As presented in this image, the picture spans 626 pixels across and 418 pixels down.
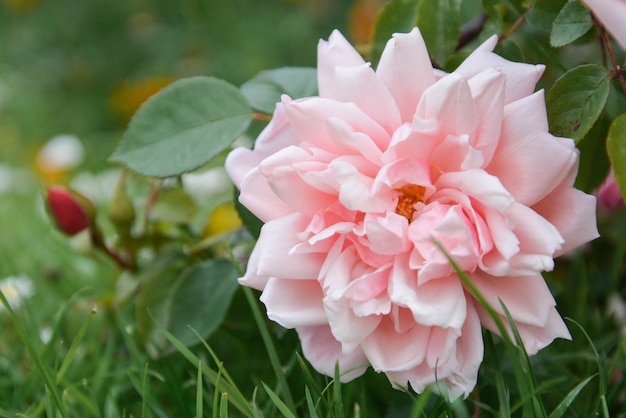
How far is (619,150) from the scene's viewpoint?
1.58 ft

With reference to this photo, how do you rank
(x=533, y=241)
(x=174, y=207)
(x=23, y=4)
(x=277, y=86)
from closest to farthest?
1. (x=533, y=241)
2. (x=277, y=86)
3. (x=174, y=207)
4. (x=23, y=4)

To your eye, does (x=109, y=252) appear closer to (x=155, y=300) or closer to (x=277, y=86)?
(x=155, y=300)

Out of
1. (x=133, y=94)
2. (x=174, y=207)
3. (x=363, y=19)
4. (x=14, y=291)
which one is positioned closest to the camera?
(x=174, y=207)

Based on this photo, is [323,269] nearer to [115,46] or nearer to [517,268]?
[517,268]

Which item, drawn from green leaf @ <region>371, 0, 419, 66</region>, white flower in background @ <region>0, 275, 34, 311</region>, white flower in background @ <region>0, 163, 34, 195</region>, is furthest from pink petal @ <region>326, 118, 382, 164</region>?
white flower in background @ <region>0, 163, 34, 195</region>

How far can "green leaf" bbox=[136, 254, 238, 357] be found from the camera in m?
0.65

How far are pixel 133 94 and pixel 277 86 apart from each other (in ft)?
5.57

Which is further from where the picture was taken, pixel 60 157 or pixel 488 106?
pixel 60 157

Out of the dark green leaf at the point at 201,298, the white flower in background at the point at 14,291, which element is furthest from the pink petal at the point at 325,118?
the white flower in background at the point at 14,291

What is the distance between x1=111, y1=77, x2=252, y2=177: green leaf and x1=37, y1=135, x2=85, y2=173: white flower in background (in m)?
1.21

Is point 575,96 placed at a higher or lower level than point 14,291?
higher

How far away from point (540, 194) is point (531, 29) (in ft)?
1.23

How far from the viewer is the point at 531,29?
0.77 m

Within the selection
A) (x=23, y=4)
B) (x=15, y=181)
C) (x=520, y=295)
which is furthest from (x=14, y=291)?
(x=23, y=4)
